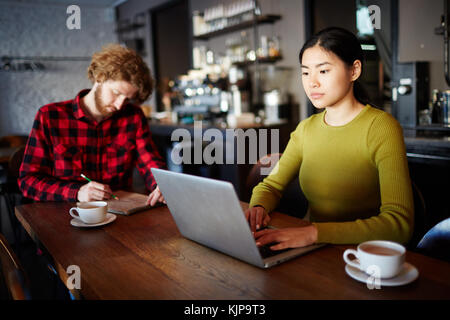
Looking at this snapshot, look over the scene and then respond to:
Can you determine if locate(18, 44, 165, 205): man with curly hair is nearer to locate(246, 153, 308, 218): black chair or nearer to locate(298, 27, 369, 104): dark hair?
locate(246, 153, 308, 218): black chair

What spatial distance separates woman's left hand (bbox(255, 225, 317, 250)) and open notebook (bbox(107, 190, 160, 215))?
0.57m

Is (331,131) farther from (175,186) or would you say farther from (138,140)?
(138,140)

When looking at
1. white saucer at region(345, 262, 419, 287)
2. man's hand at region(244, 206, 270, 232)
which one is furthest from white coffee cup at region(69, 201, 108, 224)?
white saucer at region(345, 262, 419, 287)

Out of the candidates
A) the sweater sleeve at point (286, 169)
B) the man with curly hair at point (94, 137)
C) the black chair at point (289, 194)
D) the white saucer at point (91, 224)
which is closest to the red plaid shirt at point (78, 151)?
the man with curly hair at point (94, 137)

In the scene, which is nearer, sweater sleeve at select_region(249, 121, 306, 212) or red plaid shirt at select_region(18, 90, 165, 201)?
sweater sleeve at select_region(249, 121, 306, 212)

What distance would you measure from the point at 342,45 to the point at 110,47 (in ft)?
3.64

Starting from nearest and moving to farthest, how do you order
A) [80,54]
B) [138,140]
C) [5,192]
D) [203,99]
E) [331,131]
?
[331,131], [138,140], [5,192], [203,99], [80,54]

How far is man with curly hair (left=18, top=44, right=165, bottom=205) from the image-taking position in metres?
1.70

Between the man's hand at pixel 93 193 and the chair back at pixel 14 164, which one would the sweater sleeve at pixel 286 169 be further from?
the chair back at pixel 14 164

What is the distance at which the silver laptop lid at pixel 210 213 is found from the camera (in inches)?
33.5

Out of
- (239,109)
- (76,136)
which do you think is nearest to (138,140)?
(76,136)

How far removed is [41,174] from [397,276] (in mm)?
1461

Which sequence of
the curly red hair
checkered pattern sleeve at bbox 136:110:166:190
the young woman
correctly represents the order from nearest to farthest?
the young woman < the curly red hair < checkered pattern sleeve at bbox 136:110:166:190

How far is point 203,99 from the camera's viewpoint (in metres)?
5.54
